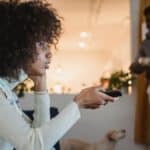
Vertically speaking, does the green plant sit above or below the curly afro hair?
below

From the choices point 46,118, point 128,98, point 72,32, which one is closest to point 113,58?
point 72,32

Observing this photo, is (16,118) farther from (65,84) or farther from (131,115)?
(65,84)

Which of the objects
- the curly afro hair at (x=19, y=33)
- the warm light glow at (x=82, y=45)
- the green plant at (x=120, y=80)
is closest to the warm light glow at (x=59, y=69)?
the warm light glow at (x=82, y=45)

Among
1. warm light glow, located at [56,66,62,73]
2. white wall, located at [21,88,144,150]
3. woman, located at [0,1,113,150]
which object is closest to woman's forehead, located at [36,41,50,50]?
woman, located at [0,1,113,150]

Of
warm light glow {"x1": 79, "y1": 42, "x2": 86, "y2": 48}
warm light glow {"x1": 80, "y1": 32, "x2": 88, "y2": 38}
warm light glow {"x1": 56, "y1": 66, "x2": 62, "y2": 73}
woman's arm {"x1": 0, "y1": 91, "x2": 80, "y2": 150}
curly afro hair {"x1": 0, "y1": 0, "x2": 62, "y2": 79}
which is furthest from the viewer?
warm light glow {"x1": 56, "y1": 66, "x2": 62, "y2": 73}

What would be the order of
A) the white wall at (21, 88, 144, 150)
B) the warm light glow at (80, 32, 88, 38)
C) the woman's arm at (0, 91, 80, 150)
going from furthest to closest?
the warm light glow at (80, 32, 88, 38)
the white wall at (21, 88, 144, 150)
the woman's arm at (0, 91, 80, 150)

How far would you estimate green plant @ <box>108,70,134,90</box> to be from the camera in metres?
3.51

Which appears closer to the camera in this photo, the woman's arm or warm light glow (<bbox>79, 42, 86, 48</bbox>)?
the woman's arm

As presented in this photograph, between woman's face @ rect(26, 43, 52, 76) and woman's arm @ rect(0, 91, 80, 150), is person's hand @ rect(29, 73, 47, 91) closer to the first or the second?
woman's face @ rect(26, 43, 52, 76)

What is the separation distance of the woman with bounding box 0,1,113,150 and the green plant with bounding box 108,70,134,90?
2.54m

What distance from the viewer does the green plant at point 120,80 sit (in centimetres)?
351

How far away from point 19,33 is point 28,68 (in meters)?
0.10

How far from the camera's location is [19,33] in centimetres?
91

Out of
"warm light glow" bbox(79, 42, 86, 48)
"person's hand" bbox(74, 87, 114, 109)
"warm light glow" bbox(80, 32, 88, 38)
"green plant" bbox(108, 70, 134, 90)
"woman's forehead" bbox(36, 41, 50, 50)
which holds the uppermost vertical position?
"woman's forehead" bbox(36, 41, 50, 50)
